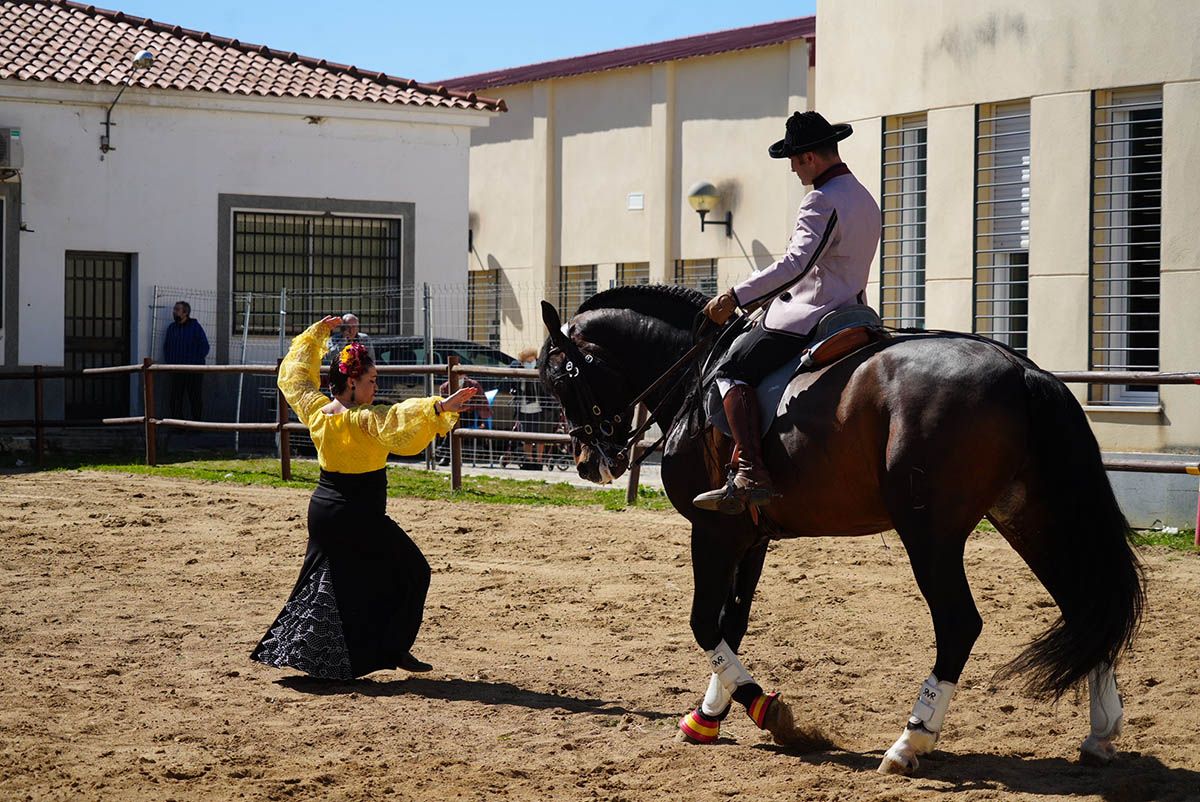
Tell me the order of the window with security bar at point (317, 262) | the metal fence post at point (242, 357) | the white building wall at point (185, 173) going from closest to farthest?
the metal fence post at point (242, 357) < the white building wall at point (185, 173) < the window with security bar at point (317, 262)

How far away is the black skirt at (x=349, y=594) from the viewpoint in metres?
6.93

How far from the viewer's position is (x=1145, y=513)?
11195 mm

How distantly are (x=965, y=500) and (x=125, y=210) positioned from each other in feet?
54.4

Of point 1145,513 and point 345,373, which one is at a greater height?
point 345,373

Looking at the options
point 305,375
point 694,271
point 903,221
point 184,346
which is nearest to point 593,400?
point 305,375

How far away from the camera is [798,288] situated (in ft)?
19.5

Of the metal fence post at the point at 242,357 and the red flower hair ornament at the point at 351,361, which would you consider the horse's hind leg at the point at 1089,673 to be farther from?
the metal fence post at the point at 242,357

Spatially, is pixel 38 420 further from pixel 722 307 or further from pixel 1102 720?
pixel 1102 720

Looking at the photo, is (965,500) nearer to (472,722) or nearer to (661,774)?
(661,774)

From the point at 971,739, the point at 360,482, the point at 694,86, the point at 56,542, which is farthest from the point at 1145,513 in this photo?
the point at 694,86

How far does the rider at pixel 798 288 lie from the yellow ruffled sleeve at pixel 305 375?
89.7 inches

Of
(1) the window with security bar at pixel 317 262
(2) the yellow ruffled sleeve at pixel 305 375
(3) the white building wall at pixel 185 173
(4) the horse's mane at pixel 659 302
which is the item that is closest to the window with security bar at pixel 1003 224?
(4) the horse's mane at pixel 659 302

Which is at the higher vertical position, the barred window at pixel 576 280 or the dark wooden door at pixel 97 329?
the barred window at pixel 576 280

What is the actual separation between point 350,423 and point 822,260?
2.43m
